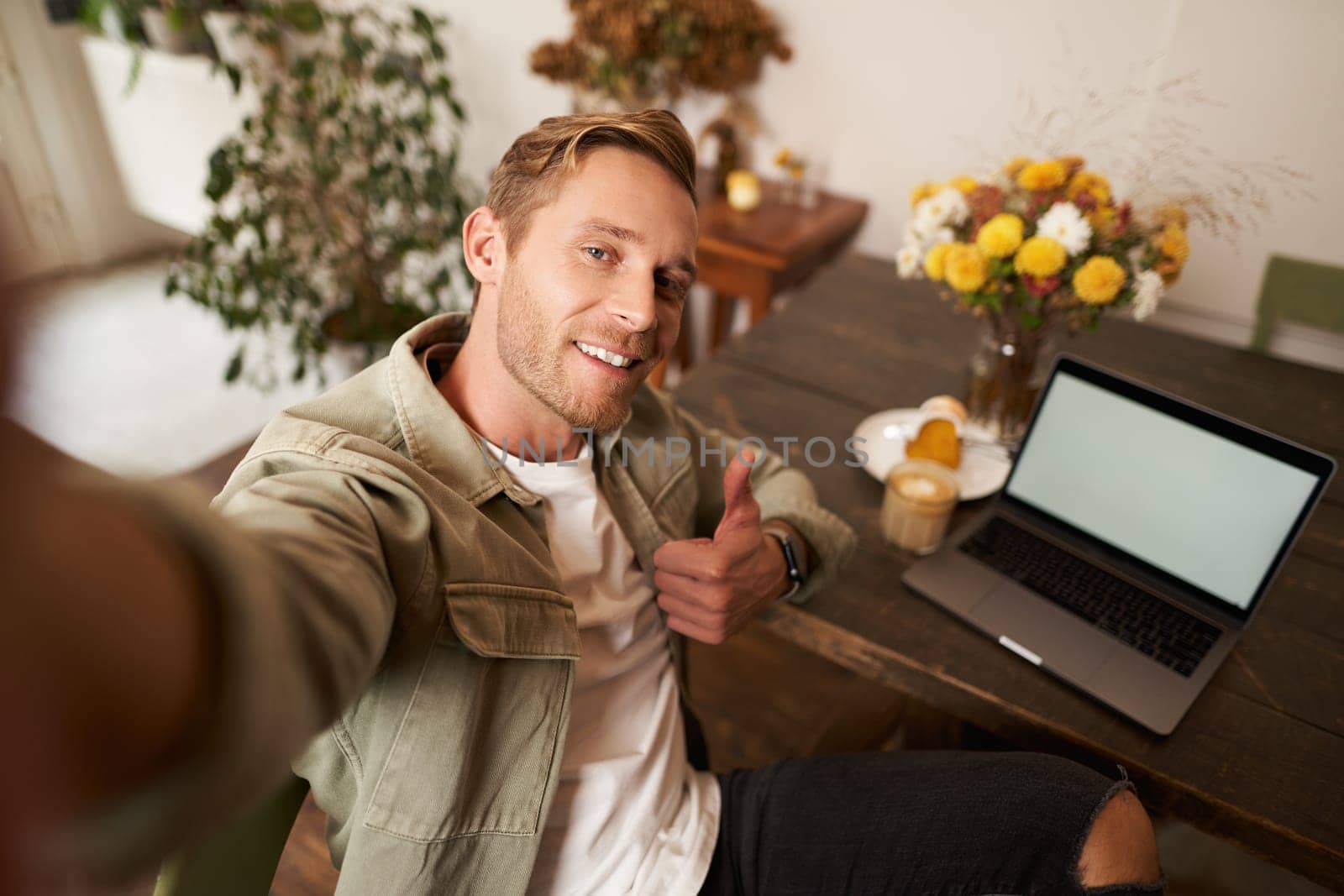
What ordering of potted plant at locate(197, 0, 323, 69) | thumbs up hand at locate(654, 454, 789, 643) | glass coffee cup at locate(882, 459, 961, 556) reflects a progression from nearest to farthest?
1. thumbs up hand at locate(654, 454, 789, 643)
2. glass coffee cup at locate(882, 459, 961, 556)
3. potted plant at locate(197, 0, 323, 69)

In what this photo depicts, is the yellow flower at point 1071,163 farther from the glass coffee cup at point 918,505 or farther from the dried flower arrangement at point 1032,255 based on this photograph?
the glass coffee cup at point 918,505

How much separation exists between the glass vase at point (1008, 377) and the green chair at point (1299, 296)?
970mm

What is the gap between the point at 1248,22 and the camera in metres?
2.00

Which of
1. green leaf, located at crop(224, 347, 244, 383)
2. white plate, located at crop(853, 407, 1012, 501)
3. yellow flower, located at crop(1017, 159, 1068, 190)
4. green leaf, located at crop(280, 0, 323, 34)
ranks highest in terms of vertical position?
green leaf, located at crop(280, 0, 323, 34)

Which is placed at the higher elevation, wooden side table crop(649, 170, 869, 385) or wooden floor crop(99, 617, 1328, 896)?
wooden side table crop(649, 170, 869, 385)

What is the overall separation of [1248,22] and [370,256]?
245cm

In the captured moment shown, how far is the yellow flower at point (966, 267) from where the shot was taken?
130 centimetres

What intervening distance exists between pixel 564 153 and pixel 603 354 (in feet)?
0.75

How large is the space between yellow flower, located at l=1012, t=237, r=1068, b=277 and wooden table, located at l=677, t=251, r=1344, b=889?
37 cm

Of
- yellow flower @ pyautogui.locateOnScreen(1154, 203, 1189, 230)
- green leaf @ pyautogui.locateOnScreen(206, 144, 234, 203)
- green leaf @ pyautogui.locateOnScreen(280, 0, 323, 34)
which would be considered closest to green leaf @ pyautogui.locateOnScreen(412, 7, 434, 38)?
green leaf @ pyautogui.locateOnScreen(280, 0, 323, 34)

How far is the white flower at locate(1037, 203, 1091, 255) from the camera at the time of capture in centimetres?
124

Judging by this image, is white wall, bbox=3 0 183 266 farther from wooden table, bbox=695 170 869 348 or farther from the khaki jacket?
the khaki jacket

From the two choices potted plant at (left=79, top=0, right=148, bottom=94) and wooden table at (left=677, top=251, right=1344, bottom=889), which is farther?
potted plant at (left=79, top=0, right=148, bottom=94)

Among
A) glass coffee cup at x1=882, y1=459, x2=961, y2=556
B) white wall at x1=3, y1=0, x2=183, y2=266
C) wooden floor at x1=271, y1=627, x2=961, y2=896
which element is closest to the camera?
glass coffee cup at x1=882, y1=459, x2=961, y2=556
